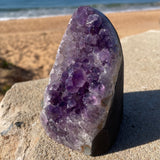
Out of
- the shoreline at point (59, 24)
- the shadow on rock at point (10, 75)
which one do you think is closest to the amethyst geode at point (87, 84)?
the shadow on rock at point (10, 75)

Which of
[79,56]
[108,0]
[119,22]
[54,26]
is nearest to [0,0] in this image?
[108,0]

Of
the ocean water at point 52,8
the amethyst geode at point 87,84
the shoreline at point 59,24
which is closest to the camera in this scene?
the amethyst geode at point 87,84

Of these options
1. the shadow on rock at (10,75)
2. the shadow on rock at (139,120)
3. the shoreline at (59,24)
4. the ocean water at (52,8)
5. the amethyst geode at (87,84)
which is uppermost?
the amethyst geode at (87,84)

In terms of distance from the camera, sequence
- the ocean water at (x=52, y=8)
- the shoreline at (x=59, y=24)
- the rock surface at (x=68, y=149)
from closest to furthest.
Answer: the rock surface at (x=68, y=149), the shoreline at (x=59, y=24), the ocean water at (x=52, y=8)

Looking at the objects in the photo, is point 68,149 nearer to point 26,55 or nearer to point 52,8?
point 26,55

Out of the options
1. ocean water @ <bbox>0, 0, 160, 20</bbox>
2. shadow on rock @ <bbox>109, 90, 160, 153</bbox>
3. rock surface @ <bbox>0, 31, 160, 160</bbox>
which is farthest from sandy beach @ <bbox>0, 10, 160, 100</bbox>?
ocean water @ <bbox>0, 0, 160, 20</bbox>

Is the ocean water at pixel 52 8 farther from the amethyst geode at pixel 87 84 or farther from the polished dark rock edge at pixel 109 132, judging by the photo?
the polished dark rock edge at pixel 109 132

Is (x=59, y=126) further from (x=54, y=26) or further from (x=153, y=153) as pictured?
(x=54, y=26)

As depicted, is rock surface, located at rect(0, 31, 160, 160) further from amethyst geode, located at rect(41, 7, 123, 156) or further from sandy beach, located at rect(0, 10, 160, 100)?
sandy beach, located at rect(0, 10, 160, 100)
